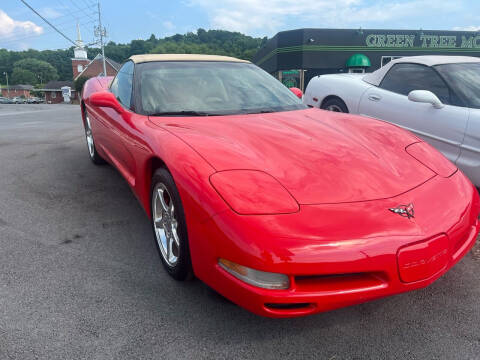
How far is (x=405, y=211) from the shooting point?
1721 millimetres

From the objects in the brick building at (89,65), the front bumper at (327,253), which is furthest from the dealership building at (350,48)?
the brick building at (89,65)

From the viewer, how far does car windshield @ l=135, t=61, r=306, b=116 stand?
2783mm

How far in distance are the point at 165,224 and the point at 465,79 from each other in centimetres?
345

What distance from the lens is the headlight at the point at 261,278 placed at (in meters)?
1.55

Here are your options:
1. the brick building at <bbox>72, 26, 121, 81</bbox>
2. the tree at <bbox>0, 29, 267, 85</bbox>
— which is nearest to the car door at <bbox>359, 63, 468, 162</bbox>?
the tree at <bbox>0, 29, 267, 85</bbox>

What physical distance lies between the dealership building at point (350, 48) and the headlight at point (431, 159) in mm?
21328

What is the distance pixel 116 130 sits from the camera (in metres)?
3.12

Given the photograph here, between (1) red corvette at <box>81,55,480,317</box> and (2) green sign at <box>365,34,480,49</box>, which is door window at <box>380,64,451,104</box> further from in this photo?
(2) green sign at <box>365,34,480,49</box>

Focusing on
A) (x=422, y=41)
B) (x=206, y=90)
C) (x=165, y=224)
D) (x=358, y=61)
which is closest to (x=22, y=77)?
(x=358, y=61)

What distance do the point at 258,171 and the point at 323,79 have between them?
417 centimetres

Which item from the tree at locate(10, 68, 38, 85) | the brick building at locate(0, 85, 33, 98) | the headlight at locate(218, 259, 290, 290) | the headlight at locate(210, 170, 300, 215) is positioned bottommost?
the headlight at locate(218, 259, 290, 290)

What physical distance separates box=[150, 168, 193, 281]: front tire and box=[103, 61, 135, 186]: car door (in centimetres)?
51

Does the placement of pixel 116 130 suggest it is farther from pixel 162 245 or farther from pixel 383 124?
pixel 383 124

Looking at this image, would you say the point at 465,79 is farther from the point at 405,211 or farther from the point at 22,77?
the point at 22,77
